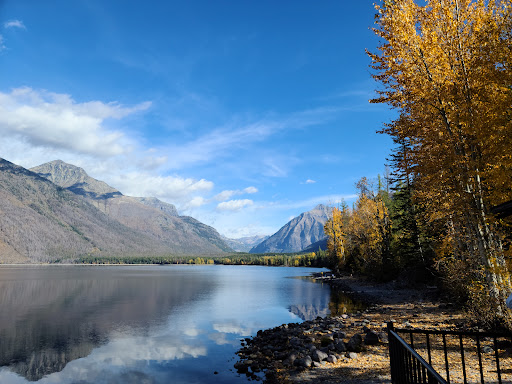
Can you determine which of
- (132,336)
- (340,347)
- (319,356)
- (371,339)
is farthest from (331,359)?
(132,336)

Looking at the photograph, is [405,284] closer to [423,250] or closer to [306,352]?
[423,250]

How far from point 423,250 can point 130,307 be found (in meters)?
35.0

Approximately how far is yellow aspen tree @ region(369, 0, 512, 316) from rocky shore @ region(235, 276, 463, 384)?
5616mm

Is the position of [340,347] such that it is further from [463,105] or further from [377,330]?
[463,105]

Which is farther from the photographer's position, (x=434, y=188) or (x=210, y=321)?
(x=210, y=321)

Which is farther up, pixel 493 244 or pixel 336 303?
pixel 493 244

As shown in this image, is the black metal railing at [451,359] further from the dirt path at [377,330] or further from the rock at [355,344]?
the rock at [355,344]

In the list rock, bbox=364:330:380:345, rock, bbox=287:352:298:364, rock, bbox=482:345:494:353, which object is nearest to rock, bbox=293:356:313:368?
rock, bbox=287:352:298:364

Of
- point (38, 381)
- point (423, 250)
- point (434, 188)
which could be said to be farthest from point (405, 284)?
point (38, 381)

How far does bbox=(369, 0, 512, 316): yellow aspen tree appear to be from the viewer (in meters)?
11.3

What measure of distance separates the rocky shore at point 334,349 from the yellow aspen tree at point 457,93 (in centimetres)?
562

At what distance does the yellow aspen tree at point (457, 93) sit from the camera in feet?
37.0

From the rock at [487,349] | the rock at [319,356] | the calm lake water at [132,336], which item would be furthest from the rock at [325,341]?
the rock at [487,349]

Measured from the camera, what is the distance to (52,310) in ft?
114
